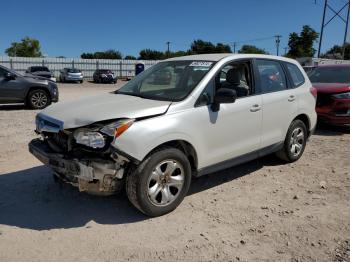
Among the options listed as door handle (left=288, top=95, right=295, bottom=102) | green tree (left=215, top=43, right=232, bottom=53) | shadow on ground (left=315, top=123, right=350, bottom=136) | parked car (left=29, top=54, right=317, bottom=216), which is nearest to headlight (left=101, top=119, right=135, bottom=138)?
parked car (left=29, top=54, right=317, bottom=216)

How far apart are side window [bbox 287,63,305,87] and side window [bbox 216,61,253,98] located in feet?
3.76

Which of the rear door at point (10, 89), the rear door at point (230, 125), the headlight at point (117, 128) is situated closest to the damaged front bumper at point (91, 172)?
the headlight at point (117, 128)

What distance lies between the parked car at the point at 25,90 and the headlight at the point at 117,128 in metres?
9.28

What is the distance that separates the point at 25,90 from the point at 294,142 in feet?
30.1

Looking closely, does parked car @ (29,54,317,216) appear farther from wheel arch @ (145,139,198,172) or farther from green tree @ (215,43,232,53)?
green tree @ (215,43,232,53)

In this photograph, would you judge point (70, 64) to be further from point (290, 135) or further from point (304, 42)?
point (290, 135)

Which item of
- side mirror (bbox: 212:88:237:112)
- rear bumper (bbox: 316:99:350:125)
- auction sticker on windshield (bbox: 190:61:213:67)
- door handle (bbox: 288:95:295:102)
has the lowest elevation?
rear bumper (bbox: 316:99:350:125)

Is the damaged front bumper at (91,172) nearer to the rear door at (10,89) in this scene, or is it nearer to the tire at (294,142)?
the tire at (294,142)

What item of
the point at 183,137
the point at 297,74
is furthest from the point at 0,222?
the point at 297,74

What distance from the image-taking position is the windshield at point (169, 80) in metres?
4.47

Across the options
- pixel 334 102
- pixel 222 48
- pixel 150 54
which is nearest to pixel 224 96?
pixel 334 102

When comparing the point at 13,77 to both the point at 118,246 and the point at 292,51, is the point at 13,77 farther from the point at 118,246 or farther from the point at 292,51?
the point at 292,51

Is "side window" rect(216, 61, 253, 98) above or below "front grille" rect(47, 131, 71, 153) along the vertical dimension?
above

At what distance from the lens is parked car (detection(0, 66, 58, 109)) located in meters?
11.8
